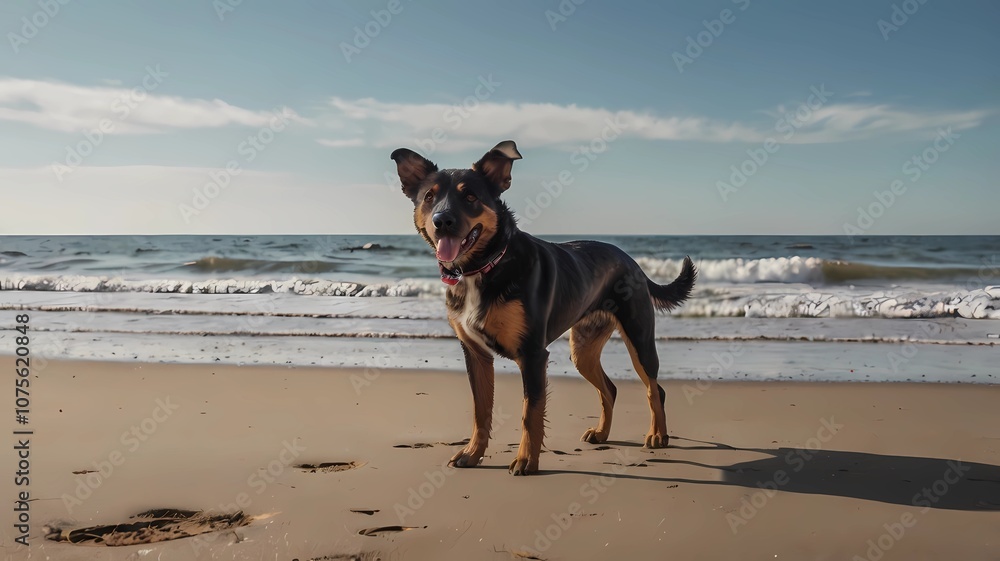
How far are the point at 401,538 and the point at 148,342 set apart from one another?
7.16 metres

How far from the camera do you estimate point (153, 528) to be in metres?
3.27

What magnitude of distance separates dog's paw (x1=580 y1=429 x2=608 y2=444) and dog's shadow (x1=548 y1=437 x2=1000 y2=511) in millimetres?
466

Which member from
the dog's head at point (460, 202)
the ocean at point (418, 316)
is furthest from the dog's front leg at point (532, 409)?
the ocean at point (418, 316)

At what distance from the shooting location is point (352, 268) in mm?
23344

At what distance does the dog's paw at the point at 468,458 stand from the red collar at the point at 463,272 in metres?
1.04

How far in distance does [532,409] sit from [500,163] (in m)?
1.43

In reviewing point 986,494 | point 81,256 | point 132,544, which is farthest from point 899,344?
point 81,256

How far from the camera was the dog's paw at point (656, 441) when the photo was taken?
4711 mm

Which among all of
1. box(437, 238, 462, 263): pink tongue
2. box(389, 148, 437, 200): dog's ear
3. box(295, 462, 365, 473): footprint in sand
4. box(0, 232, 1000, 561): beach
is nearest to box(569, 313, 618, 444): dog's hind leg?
box(0, 232, 1000, 561): beach

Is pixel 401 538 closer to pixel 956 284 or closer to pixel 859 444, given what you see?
pixel 859 444

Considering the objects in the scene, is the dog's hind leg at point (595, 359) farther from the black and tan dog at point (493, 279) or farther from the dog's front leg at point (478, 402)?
the dog's front leg at point (478, 402)

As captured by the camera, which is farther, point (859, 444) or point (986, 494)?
point (859, 444)

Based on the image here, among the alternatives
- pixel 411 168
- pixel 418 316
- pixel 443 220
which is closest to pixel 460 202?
pixel 443 220

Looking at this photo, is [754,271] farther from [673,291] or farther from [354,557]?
[354,557]
